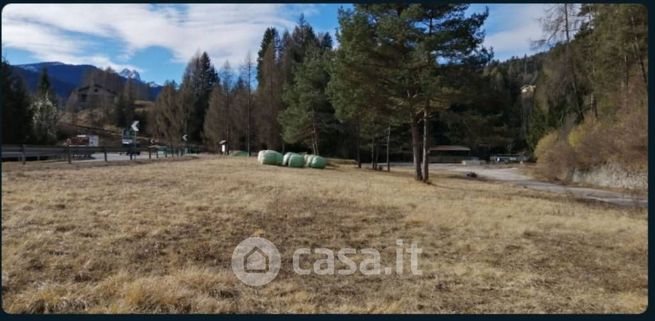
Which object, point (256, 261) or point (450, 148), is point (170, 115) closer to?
point (450, 148)

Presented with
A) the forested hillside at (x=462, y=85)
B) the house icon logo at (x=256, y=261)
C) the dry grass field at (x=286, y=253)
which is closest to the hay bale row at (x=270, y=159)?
the forested hillside at (x=462, y=85)

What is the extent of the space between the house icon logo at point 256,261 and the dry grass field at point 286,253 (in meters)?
0.16

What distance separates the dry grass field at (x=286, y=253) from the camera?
5.11 metres

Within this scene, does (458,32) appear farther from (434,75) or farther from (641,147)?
(641,147)

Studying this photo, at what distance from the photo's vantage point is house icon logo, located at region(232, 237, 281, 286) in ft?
20.2

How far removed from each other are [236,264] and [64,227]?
3056 mm

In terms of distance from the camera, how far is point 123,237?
292 inches

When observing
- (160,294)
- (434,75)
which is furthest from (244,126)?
(160,294)

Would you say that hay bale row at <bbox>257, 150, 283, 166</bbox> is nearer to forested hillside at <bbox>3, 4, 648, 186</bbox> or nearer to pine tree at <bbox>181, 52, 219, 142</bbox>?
forested hillside at <bbox>3, 4, 648, 186</bbox>

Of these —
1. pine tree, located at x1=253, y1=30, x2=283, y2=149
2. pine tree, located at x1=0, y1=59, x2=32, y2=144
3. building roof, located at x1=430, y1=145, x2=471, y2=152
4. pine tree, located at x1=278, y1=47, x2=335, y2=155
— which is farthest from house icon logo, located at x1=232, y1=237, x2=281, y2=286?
building roof, located at x1=430, y1=145, x2=471, y2=152

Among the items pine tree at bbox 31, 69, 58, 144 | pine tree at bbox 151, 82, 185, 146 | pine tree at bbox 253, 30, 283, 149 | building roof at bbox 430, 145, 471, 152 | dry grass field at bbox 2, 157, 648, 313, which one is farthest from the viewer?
building roof at bbox 430, 145, 471, 152

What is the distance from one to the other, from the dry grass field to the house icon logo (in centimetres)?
16

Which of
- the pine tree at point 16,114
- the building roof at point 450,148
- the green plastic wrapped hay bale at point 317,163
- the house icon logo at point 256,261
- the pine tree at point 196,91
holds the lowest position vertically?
the house icon logo at point 256,261

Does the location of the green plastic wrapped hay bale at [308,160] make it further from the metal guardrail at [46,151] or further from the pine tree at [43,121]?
the pine tree at [43,121]
